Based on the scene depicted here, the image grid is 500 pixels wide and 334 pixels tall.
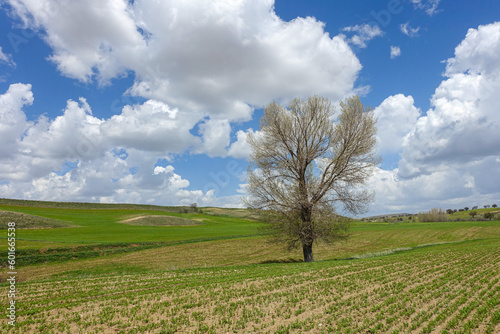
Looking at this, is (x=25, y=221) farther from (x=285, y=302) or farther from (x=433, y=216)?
(x=433, y=216)

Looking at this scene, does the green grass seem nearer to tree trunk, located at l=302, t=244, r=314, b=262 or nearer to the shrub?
tree trunk, located at l=302, t=244, r=314, b=262

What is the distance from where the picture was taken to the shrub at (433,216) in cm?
10806

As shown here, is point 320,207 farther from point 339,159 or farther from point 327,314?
point 327,314

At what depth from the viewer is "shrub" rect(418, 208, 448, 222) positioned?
108 m

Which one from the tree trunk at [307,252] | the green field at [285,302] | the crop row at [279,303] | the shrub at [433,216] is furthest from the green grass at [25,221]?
the shrub at [433,216]

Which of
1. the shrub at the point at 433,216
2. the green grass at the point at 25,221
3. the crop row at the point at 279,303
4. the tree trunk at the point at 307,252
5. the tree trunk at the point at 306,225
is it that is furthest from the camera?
the shrub at the point at 433,216

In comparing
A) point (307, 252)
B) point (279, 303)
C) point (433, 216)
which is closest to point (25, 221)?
point (307, 252)

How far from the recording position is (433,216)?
109500 millimetres

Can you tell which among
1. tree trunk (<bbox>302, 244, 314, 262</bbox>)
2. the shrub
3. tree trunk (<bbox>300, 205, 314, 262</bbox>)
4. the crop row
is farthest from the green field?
the shrub

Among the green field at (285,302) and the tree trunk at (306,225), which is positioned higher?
the tree trunk at (306,225)

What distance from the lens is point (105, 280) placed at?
1670 centimetres

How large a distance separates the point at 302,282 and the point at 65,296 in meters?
11.1

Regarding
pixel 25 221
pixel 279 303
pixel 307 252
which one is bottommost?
pixel 307 252

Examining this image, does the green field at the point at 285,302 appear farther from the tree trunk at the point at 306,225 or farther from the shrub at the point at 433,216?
the shrub at the point at 433,216
